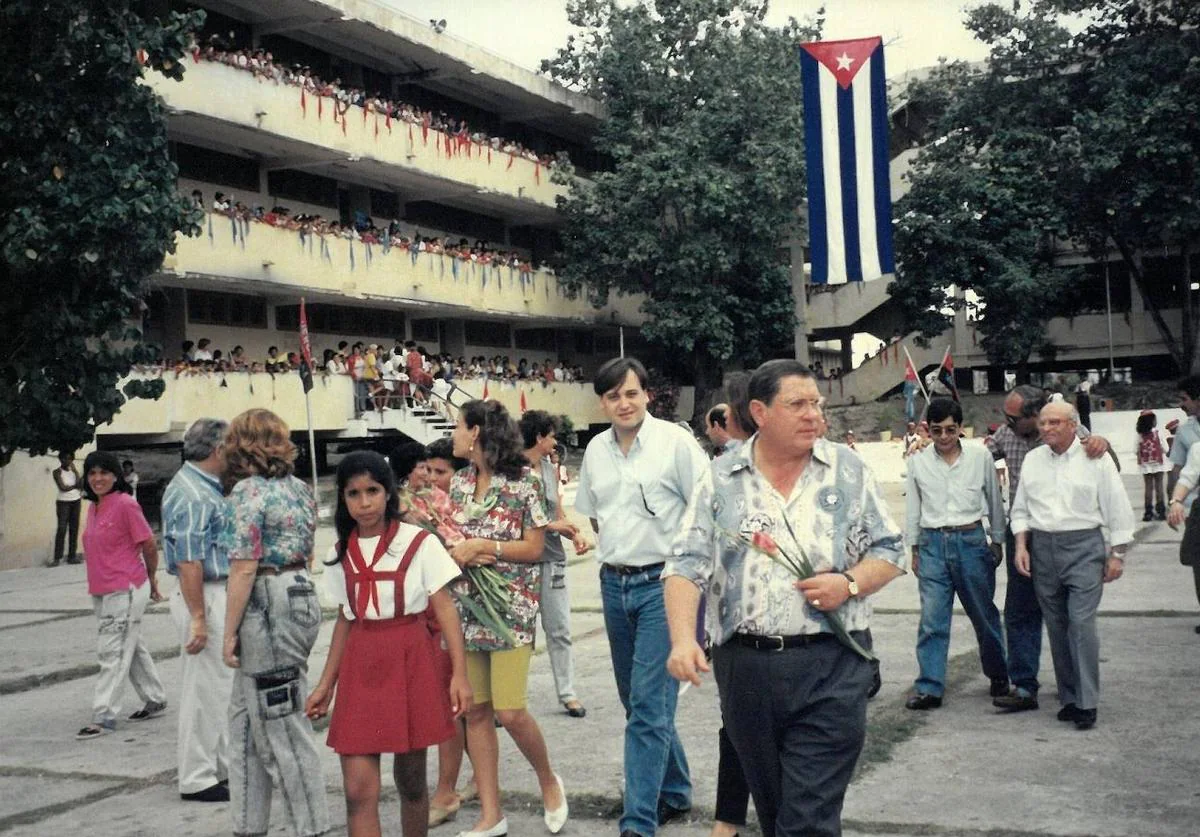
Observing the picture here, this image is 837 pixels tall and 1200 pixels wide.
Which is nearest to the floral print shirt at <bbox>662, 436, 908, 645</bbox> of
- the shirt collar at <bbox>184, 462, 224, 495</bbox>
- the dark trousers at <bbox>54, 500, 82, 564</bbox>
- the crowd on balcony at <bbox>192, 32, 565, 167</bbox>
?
the shirt collar at <bbox>184, 462, 224, 495</bbox>

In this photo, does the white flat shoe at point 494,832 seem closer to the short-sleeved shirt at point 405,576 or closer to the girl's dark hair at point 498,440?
the short-sleeved shirt at point 405,576

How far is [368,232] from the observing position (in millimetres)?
31953

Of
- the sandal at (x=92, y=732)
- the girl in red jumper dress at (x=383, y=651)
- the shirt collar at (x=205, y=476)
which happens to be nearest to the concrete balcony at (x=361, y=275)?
the sandal at (x=92, y=732)

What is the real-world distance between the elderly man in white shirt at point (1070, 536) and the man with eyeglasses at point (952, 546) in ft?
1.16

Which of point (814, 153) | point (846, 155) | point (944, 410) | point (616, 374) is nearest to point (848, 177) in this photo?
point (846, 155)

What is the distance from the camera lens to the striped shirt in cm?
669

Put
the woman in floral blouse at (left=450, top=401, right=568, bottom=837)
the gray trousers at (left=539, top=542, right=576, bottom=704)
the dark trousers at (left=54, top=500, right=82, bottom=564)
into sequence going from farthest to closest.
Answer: the dark trousers at (left=54, top=500, right=82, bottom=564) → the gray trousers at (left=539, top=542, right=576, bottom=704) → the woman in floral blouse at (left=450, top=401, right=568, bottom=837)

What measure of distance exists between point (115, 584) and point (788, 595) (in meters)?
5.83

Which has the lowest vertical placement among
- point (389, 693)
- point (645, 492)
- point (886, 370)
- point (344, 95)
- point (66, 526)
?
point (66, 526)

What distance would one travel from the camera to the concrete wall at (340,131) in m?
26.2

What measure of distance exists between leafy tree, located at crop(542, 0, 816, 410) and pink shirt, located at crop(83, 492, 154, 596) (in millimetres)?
29047

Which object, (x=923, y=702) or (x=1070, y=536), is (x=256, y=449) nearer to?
(x=923, y=702)

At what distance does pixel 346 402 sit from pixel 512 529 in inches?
967

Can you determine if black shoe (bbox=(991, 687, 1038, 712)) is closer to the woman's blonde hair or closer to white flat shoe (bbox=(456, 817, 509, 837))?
white flat shoe (bbox=(456, 817, 509, 837))
